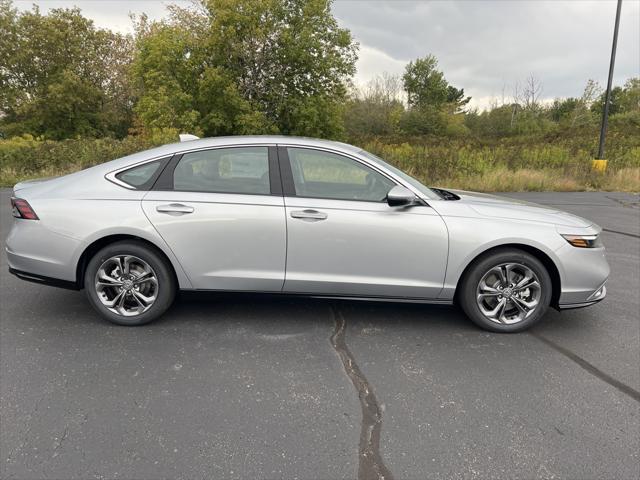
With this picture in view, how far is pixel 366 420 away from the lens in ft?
7.95

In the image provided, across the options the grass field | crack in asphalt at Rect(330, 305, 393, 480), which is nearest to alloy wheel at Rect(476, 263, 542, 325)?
crack in asphalt at Rect(330, 305, 393, 480)

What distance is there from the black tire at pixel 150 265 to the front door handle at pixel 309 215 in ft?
3.76

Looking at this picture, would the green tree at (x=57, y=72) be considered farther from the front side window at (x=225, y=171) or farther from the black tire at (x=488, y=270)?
the black tire at (x=488, y=270)

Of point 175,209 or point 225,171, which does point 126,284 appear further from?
point 225,171

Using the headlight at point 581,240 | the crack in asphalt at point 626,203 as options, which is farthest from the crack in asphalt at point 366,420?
the crack in asphalt at point 626,203

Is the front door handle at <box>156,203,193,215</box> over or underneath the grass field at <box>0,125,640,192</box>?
underneath

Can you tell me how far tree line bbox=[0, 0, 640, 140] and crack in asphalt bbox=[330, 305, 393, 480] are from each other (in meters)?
18.9

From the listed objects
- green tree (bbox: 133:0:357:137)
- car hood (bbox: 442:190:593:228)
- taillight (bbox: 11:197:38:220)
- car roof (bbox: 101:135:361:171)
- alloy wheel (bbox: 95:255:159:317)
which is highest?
green tree (bbox: 133:0:357:137)

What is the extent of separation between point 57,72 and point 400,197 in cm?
4617

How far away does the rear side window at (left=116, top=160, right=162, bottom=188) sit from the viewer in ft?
11.4

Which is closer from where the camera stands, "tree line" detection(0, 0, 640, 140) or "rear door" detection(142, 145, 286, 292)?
"rear door" detection(142, 145, 286, 292)

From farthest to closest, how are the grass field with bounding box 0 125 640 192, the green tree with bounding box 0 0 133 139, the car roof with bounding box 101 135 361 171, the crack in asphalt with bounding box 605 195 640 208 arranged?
1. the green tree with bounding box 0 0 133 139
2. the grass field with bounding box 0 125 640 192
3. the crack in asphalt with bounding box 605 195 640 208
4. the car roof with bounding box 101 135 361 171

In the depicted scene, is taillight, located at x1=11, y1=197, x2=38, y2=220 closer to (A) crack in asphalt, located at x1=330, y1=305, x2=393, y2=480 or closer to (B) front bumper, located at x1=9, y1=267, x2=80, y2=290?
(B) front bumper, located at x1=9, y1=267, x2=80, y2=290

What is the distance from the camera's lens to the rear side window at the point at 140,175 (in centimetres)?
348
